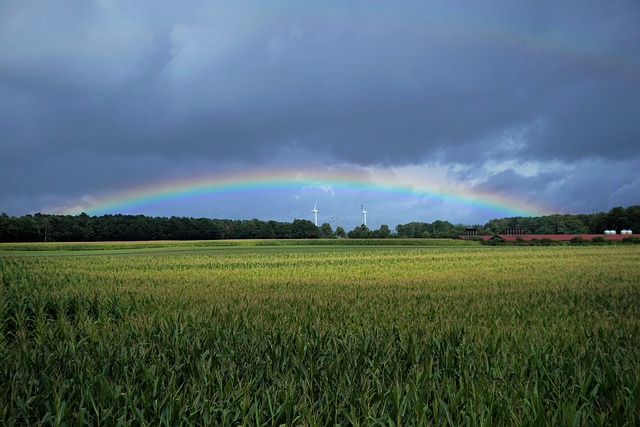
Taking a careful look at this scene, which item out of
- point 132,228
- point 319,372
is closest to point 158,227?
point 132,228

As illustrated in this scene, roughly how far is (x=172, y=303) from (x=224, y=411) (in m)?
9.79

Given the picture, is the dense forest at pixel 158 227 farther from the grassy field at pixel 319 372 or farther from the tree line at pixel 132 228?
the grassy field at pixel 319 372

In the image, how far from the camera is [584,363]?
7.10 metres

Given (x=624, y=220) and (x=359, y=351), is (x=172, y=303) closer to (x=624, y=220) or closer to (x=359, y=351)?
(x=359, y=351)

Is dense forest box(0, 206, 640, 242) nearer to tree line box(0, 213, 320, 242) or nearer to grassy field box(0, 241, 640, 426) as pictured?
tree line box(0, 213, 320, 242)

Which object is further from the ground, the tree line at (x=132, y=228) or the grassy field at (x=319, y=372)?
the tree line at (x=132, y=228)

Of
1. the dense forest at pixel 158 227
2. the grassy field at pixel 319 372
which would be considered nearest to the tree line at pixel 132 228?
the dense forest at pixel 158 227

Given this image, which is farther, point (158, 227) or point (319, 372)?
point (158, 227)

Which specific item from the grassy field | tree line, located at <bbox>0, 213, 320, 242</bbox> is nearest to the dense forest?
tree line, located at <bbox>0, 213, 320, 242</bbox>

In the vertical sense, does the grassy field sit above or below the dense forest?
below

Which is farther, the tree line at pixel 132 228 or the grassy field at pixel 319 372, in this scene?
the tree line at pixel 132 228

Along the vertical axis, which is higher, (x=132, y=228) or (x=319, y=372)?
(x=132, y=228)

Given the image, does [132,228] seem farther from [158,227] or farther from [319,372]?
[319,372]

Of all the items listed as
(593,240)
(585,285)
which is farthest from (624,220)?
(585,285)
